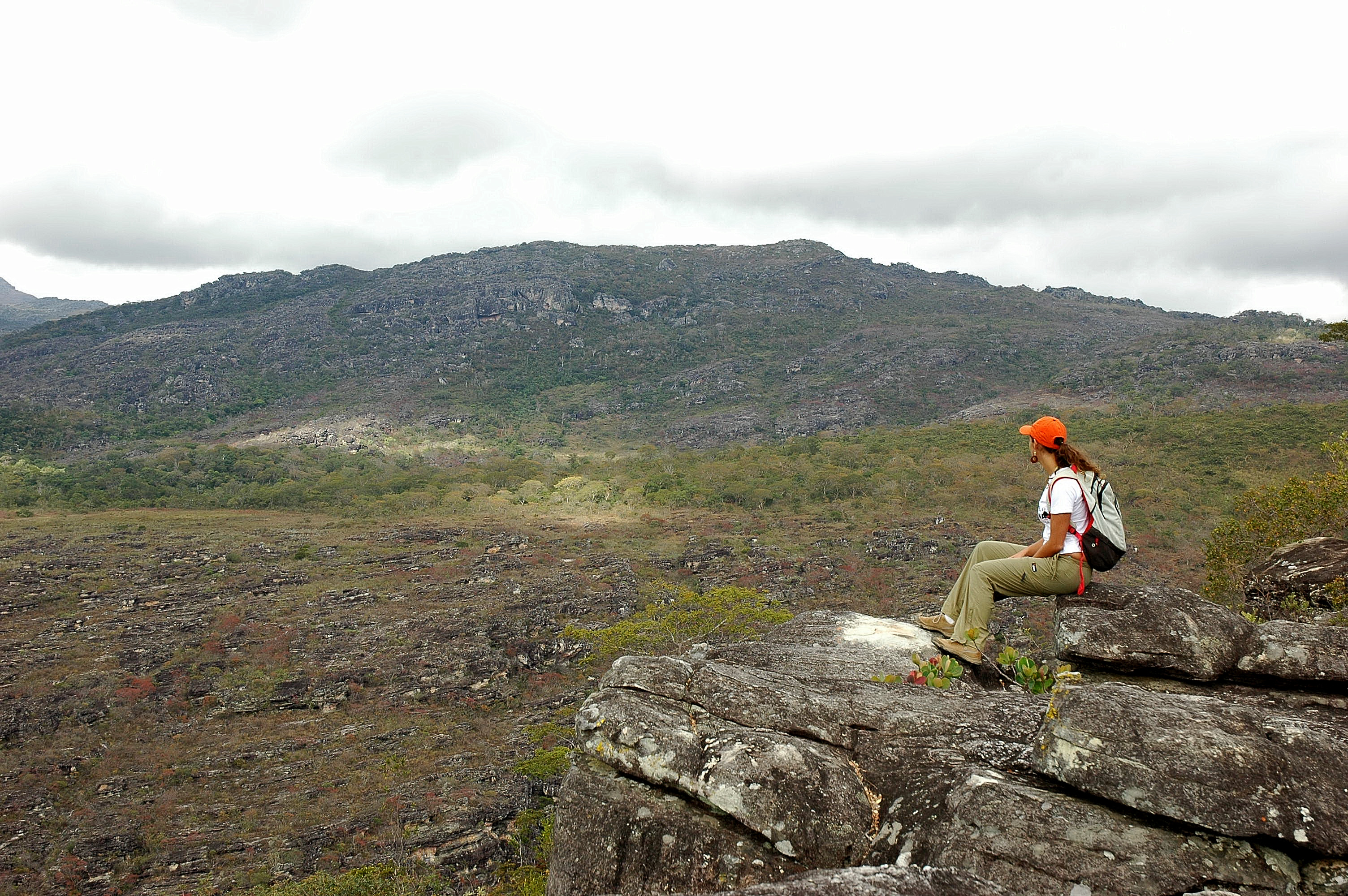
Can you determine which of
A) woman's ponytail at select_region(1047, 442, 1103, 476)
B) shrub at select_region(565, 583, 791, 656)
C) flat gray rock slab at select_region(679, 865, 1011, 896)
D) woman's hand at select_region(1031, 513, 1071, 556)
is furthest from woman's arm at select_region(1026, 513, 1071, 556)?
shrub at select_region(565, 583, 791, 656)

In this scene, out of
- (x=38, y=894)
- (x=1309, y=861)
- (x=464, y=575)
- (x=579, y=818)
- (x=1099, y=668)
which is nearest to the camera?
(x=1309, y=861)

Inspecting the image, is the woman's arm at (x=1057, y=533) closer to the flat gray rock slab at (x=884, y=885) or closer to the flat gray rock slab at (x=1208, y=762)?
the flat gray rock slab at (x=1208, y=762)

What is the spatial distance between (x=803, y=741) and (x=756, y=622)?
22.5 m

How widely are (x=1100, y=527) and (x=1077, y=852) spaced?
9.50ft

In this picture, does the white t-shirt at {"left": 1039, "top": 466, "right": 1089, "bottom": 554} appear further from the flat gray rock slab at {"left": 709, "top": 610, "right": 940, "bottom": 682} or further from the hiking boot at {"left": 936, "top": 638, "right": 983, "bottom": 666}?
the flat gray rock slab at {"left": 709, "top": 610, "right": 940, "bottom": 682}

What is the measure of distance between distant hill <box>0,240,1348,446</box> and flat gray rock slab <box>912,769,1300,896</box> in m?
99.7

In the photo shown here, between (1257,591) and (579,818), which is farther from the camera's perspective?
(1257,591)

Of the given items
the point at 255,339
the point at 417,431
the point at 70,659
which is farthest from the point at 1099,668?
the point at 255,339

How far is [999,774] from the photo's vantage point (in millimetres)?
3723

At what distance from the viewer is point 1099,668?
5.27m

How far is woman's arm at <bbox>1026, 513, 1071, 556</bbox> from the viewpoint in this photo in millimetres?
5445

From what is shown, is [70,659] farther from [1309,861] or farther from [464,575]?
[1309,861]

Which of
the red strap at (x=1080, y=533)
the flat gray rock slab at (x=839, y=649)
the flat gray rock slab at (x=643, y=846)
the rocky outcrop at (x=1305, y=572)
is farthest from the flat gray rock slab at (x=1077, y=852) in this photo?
the rocky outcrop at (x=1305, y=572)

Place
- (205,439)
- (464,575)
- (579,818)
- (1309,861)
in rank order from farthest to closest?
(205,439)
(464,575)
(579,818)
(1309,861)
